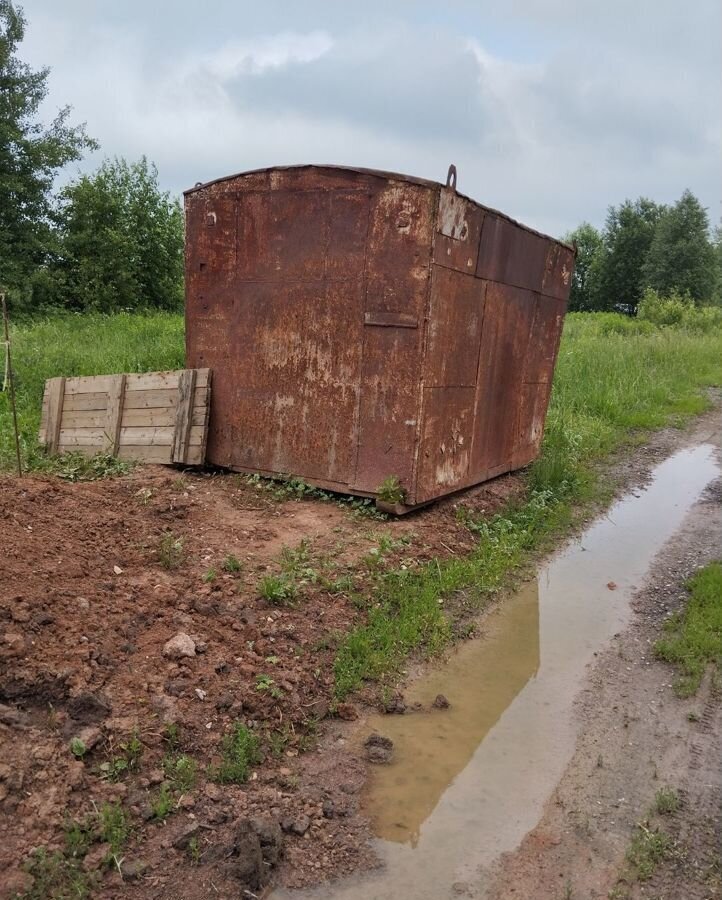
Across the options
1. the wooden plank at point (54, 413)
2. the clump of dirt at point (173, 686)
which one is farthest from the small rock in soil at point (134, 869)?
the wooden plank at point (54, 413)

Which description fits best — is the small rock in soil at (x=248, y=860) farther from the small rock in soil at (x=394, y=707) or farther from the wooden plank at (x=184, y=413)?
the wooden plank at (x=184, y=413)

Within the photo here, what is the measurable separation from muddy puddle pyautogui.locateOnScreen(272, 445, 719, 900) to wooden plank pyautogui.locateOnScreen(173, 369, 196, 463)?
3.14 meters

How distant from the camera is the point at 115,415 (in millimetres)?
7098

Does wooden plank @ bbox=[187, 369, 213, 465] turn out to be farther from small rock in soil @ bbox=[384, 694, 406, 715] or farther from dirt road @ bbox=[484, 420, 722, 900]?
dirt road @ bbox=[484, 420, 722, 900]

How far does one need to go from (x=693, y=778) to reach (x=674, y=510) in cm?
476

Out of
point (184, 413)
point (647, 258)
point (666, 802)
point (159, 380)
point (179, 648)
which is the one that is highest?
point (647, 258)

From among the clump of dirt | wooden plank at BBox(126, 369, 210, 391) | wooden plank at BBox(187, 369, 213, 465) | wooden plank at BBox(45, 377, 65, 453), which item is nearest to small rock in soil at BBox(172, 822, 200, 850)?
the clump of dirt

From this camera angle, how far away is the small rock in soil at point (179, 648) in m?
3.81

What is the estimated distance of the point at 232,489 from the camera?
257 inches

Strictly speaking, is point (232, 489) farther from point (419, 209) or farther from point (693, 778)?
point (693, 778)

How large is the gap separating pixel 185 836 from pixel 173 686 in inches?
35.9

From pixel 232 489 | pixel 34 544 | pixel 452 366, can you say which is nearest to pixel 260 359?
pixel 232 489

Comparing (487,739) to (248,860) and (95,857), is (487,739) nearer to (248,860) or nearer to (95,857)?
(248,860)

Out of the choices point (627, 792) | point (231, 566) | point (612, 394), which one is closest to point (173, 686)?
point (231, 566)
